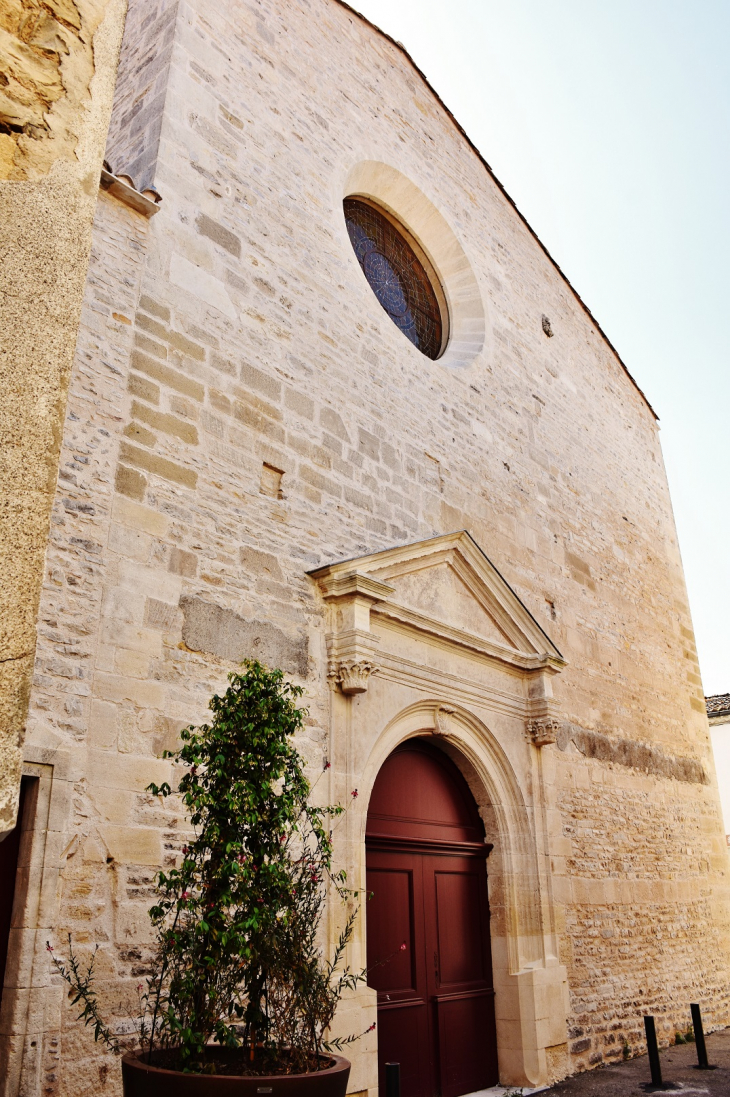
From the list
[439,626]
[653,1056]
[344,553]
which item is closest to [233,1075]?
[344,553]

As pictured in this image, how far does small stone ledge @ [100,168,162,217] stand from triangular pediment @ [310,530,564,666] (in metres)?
2.24

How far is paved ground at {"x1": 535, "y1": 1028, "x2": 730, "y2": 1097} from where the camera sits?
5.83 meters

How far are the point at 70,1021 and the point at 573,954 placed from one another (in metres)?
4.50

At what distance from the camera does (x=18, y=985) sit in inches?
127

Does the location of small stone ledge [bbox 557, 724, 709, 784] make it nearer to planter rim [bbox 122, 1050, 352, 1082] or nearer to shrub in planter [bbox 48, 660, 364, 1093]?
shrub in planter [bbox 48, 660, 364, 1093]

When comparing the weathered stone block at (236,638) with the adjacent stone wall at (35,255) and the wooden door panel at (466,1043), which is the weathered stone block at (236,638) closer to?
the wooden door panel at (466,1043)

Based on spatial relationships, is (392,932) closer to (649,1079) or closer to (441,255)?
(649,1079)

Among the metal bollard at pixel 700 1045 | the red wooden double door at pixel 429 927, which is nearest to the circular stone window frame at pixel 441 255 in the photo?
the red wooden double door at pixel 429 927

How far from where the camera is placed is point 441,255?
8352mm

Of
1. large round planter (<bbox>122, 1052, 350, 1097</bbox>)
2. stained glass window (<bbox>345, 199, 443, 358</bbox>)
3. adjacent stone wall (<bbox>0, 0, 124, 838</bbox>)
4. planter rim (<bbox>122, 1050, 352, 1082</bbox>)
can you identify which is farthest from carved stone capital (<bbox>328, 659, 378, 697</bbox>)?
adjacent stone wall (<bbox>0, 0, 124, 838</bbox>)

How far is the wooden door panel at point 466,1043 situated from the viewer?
5.55 metres

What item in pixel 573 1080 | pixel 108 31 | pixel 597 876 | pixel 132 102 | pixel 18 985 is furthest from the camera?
pixel 597 876

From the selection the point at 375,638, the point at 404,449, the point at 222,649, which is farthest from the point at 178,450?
the point at 404,449

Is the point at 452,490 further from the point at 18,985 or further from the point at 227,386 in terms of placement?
the point at 18,985
